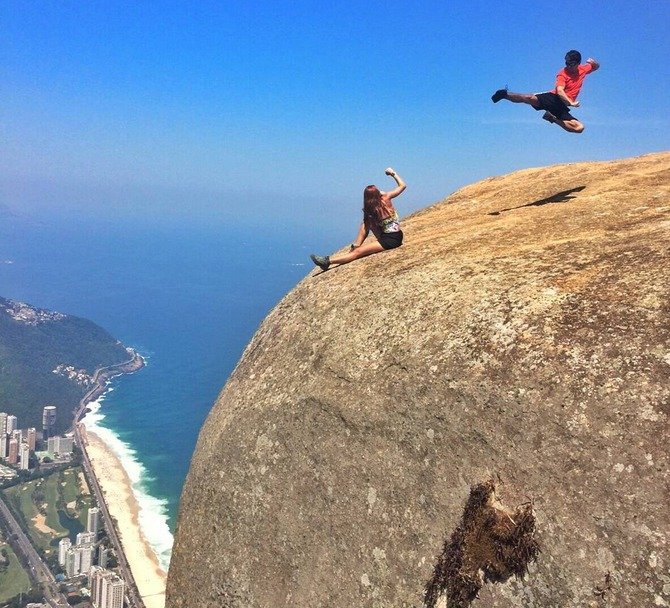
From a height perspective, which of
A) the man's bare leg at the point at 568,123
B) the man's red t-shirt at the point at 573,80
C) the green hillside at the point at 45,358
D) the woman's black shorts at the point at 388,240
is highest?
the man's red t-shirt at the point at 573,80

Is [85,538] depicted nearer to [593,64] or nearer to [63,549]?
[63,549]

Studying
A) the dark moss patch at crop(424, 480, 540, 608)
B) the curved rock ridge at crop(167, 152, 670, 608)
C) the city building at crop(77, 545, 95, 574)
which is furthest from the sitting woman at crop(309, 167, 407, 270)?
the city building at crop(77, 545, 95, 574)

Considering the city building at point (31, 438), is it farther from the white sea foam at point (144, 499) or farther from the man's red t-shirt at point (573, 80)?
the man's red t-shirt at point (573, 80)

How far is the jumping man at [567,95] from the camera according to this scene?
13383 mm

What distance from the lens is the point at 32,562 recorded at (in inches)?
2827

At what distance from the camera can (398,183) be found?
43.4 feet

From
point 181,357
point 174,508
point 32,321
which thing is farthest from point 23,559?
point 32,321

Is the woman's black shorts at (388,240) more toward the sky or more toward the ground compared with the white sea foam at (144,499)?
more toward the sky

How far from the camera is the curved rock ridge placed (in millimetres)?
6348

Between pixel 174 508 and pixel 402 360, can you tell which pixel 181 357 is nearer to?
pixel 174 508

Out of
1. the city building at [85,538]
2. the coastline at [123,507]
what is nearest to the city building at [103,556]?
the coastline at [123,507]

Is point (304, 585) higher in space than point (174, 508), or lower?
higher

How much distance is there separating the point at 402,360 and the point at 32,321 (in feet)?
643

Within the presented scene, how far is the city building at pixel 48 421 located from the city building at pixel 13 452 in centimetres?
582
